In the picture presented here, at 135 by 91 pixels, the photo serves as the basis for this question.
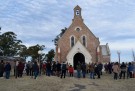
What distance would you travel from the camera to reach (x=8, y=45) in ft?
296

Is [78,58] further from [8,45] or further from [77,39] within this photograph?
[8,45]

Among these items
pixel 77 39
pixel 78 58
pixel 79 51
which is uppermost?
pixel 77 39

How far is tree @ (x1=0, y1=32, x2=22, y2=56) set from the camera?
289 ft

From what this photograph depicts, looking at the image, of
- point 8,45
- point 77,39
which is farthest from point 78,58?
point 8,45

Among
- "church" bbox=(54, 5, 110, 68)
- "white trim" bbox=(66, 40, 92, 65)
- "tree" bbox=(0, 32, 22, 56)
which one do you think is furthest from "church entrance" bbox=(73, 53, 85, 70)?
"tree" bbox=(0, 32, 22, 56)

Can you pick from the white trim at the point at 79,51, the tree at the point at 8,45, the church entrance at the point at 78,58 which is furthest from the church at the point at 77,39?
the tree at the point at 8,45

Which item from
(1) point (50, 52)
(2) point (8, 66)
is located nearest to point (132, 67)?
(2) point (8, 66)

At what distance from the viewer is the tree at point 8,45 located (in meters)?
87.9

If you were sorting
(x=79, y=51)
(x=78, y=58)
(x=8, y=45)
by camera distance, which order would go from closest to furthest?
1. (x=79, y=51)
2. (x=78, y=58)
3. (x=8, y=45)

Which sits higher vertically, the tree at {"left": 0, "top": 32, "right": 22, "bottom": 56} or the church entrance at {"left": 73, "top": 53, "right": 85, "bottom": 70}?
the tree at {"left": 0, "top": 32, "right": 22, "bottom": 56}

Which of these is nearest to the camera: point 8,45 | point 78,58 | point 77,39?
point 77,39

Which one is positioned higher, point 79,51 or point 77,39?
point 77,39

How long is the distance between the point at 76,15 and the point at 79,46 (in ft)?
23.4

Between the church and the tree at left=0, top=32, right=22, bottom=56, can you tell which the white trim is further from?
the tree at left=0, top=32, right=22, bottom=56
